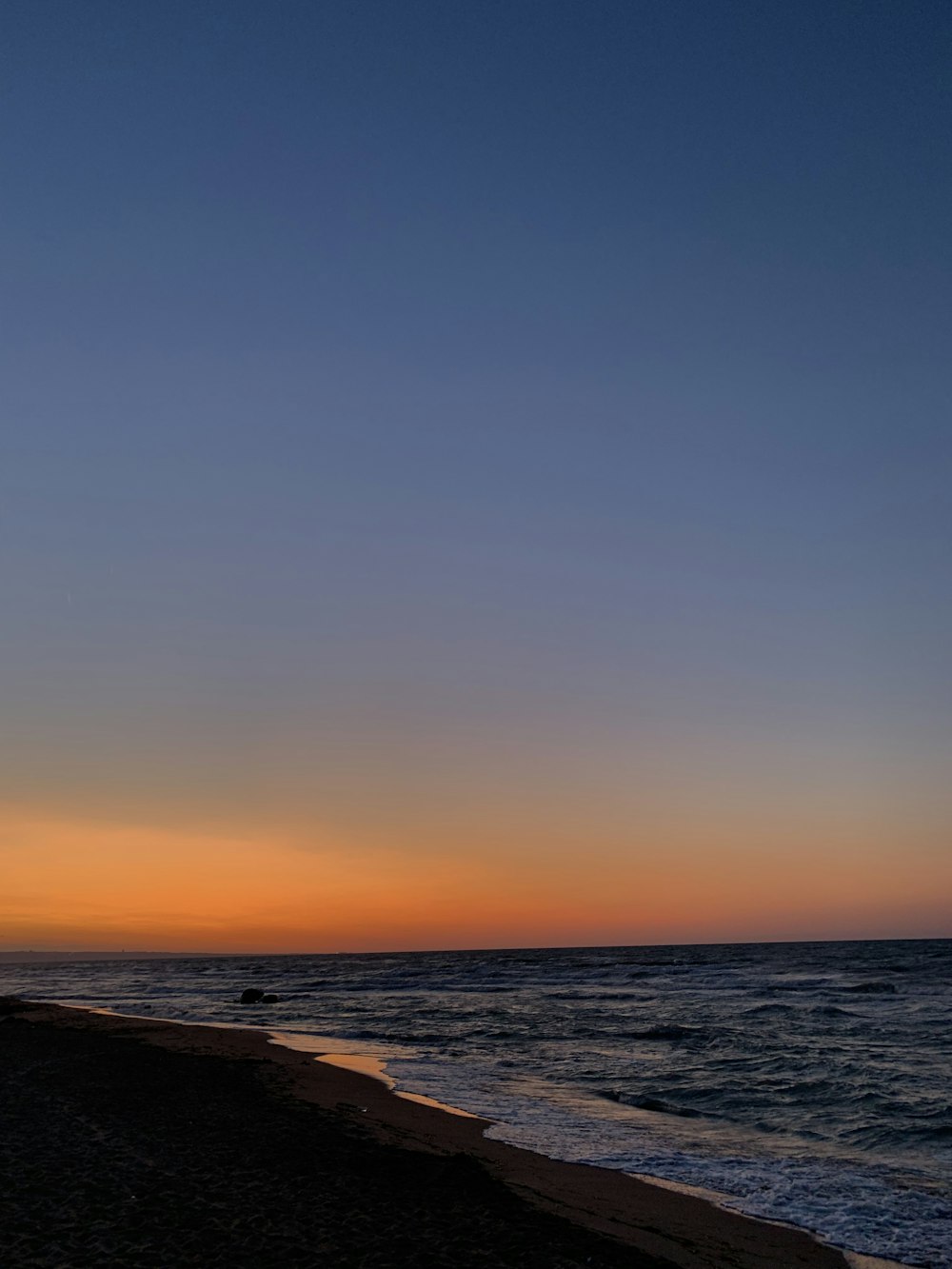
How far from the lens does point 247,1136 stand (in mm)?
13500

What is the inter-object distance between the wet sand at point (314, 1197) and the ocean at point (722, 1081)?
1.40 m

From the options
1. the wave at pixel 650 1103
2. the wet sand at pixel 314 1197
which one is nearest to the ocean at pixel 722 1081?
the wave at pixel 650 1103

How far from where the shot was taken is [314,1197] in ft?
33.4

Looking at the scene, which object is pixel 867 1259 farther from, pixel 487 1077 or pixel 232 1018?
pixel 232 1018

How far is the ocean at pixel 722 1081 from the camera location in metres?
12.4

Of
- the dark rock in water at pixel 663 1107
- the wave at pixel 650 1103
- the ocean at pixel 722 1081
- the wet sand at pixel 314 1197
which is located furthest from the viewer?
the wave at pixel 650 1103

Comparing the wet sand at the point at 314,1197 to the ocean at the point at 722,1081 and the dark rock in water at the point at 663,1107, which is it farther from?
the dark rock in water at the point at 663,1107

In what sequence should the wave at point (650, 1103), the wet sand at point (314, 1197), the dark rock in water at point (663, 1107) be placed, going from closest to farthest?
the wet sand at point (314, 1197) < the dark rock in water at point (663, 1107) < the wave at point (650, 1103)

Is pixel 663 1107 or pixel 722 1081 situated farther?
pixel 722 1081

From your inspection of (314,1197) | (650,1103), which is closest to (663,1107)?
(650,1103)

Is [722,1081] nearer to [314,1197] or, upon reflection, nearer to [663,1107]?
[663,1107]

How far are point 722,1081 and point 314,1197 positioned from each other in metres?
14.7

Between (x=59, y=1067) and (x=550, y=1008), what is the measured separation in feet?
89.8

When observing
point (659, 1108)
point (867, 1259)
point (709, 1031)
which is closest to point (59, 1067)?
point (659, 1108)
